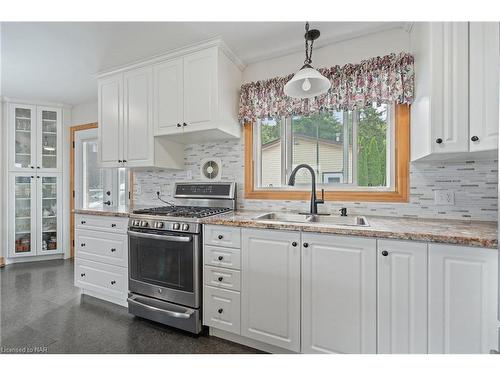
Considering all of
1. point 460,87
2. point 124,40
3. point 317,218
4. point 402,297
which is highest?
point 124,40

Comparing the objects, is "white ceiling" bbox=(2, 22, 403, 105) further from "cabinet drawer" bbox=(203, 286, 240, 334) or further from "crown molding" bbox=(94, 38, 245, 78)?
"cabinet drawer" bbox=(203, 286, 240, 334)

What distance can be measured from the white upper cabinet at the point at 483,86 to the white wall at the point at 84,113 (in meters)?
4.24

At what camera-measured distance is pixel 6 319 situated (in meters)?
2.02

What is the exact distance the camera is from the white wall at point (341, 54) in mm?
1854

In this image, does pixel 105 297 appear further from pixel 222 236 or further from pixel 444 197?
pixel 444 197

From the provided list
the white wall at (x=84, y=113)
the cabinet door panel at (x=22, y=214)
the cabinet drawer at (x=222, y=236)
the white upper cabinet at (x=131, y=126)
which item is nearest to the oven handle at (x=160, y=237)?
the cabinet drawer at (x=222, y=236)

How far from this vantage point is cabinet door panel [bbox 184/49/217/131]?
203cm

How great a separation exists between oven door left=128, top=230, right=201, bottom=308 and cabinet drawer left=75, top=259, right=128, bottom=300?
196mm

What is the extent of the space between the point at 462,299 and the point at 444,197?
0.82 metres

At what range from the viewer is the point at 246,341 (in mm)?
1686

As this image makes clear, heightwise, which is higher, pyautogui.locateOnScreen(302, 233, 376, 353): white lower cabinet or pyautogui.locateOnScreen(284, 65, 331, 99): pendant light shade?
pyautogui.locateOnScreen(284, 65, 331, 99): pendant light shade

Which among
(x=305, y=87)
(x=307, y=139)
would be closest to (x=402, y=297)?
(x=305, y=87)

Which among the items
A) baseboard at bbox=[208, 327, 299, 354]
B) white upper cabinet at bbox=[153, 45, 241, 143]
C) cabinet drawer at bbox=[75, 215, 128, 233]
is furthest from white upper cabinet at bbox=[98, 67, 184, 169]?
baseboard at bbox=[208, 327, 299, 354]
